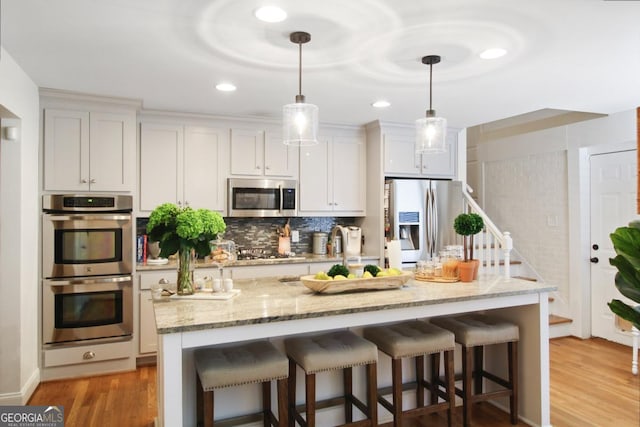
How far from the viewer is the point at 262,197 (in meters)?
4.57

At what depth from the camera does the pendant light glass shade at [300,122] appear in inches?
94.2

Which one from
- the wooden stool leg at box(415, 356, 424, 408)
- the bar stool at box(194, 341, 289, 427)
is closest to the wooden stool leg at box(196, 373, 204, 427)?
the bar stool at box(194, 341, 289, 427)

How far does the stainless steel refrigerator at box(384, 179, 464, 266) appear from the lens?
4.67m

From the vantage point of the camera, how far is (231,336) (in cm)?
196

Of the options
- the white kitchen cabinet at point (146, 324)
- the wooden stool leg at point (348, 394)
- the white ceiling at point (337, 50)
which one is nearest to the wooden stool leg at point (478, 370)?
the wooden stool leg at point (348, 394)

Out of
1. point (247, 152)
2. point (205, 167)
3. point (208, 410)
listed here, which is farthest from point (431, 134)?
point (205, 167)

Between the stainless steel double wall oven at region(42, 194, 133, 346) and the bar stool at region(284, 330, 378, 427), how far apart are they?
203cm

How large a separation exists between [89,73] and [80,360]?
2.34 m

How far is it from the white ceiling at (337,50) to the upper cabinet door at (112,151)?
0.29 m

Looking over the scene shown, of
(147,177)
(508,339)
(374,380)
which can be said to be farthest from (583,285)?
(147,177)

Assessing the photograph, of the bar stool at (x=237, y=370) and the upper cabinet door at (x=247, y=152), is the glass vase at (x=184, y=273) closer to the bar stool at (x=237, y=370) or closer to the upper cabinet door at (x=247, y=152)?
the bar stool at (x=237, y=370)

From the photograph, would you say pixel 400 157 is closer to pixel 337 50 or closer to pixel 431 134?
pixel 431 134

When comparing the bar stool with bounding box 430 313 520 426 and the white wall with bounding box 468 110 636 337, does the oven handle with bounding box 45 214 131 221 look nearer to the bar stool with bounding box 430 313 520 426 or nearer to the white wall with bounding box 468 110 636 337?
the bar stool with bounding box 430 313 520 426

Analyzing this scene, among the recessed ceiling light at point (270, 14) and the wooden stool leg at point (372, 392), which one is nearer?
the recessed ceiling light at point (270, 14)
